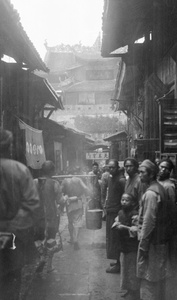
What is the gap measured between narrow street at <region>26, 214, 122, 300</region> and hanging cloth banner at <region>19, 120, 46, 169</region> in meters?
2.19

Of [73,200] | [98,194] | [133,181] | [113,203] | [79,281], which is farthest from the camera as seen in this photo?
[98,194]

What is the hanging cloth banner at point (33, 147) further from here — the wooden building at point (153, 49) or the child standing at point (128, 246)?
the child standing at point (128, 246)

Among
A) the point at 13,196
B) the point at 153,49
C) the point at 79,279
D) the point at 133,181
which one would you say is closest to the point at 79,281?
the point at 79,279

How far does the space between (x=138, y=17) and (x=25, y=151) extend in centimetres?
487

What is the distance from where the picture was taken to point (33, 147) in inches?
356

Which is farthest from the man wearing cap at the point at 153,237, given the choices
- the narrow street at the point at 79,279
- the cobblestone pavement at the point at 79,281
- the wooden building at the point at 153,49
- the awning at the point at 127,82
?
the awning at the point at 127,82

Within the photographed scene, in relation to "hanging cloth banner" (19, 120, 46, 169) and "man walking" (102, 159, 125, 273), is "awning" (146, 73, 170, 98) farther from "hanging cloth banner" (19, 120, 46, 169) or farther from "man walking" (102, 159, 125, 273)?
"hanging cloth banner" (19, 120, 46, 169)

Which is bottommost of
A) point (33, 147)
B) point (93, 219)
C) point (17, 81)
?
point (93, 219)

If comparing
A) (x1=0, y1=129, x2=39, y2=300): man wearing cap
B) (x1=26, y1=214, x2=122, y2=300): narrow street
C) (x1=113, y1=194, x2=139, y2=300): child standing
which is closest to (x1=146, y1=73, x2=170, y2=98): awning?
(x1=26, y1=214, x2=122, y2=300): narrow street

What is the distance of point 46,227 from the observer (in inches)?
256

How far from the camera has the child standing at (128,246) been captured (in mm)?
5043

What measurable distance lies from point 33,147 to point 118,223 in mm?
4496

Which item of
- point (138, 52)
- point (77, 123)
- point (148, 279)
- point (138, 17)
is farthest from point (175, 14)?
point (77, 123)

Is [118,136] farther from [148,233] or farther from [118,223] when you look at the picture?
[148,233]
